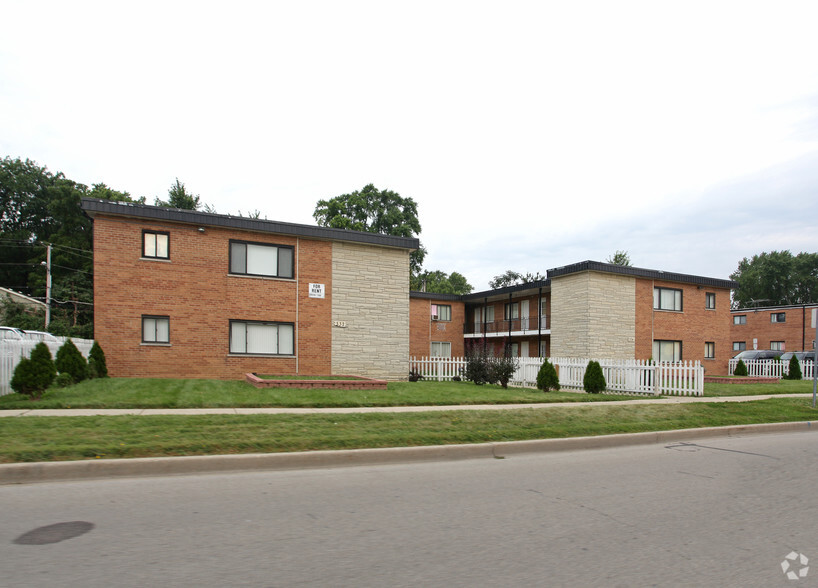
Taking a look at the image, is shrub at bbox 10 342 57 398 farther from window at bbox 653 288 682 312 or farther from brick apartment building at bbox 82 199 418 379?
window at bbox 653 288 682 312

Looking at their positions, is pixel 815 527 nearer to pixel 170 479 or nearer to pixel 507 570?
pixel 507 570

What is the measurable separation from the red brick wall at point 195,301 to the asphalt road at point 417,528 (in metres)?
12.9

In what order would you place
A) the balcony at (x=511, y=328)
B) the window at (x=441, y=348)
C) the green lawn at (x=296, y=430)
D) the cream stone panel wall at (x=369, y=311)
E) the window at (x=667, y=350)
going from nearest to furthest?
1. the green lawn at (x=296, y=430)
2. the cream stone panel wall at (x=369, y=311)
3. the window at (x=667, y=350)
4. the balcony at (x=511, y=328)
5. the window at (x=441, y=348)

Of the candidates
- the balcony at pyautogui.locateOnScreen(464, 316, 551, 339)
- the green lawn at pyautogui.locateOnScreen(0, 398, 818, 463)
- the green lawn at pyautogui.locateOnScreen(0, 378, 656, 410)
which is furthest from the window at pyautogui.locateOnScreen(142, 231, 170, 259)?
the balcony at pyautogui.locateOnScreen(464, 316, 551, 339)

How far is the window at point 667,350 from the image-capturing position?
30250mm

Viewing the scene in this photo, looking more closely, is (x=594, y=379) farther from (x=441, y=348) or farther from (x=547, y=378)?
(x=441, y=348)

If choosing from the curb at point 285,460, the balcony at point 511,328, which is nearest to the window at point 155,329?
the curb at point 285,460

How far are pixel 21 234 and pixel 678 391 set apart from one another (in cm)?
6589

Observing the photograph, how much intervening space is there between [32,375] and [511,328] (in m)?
28.0

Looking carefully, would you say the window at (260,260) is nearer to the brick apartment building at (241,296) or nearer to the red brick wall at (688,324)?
the brick apartment building at (241,296)

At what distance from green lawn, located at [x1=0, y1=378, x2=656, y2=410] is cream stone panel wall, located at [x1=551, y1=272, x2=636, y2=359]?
11.7 m

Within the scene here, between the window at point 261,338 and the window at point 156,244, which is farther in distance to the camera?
the window at point 261,338

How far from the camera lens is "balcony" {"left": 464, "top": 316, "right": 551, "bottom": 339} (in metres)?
33.6

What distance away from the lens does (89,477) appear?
682cm
